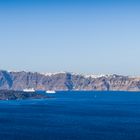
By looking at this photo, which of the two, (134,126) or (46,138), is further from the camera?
(134,126)

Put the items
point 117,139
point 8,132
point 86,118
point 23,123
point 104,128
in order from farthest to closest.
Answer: point 86,118 < point 23,123 < point 104,128 < point 8,132 < point 117,139

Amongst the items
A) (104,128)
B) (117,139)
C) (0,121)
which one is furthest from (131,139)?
(0,121)

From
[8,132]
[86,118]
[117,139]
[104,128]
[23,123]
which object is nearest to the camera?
[117,139]

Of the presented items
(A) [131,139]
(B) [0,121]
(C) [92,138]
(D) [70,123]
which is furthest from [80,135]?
(B) [0,121]

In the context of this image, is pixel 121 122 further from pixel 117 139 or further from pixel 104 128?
pixel 117 139

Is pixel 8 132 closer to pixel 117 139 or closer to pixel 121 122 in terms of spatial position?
pixel 117 139

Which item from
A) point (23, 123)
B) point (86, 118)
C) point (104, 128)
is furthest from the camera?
point (86, 118)

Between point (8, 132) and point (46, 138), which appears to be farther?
point (8, 132)

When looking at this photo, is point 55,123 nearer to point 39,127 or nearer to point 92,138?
point 39,127
